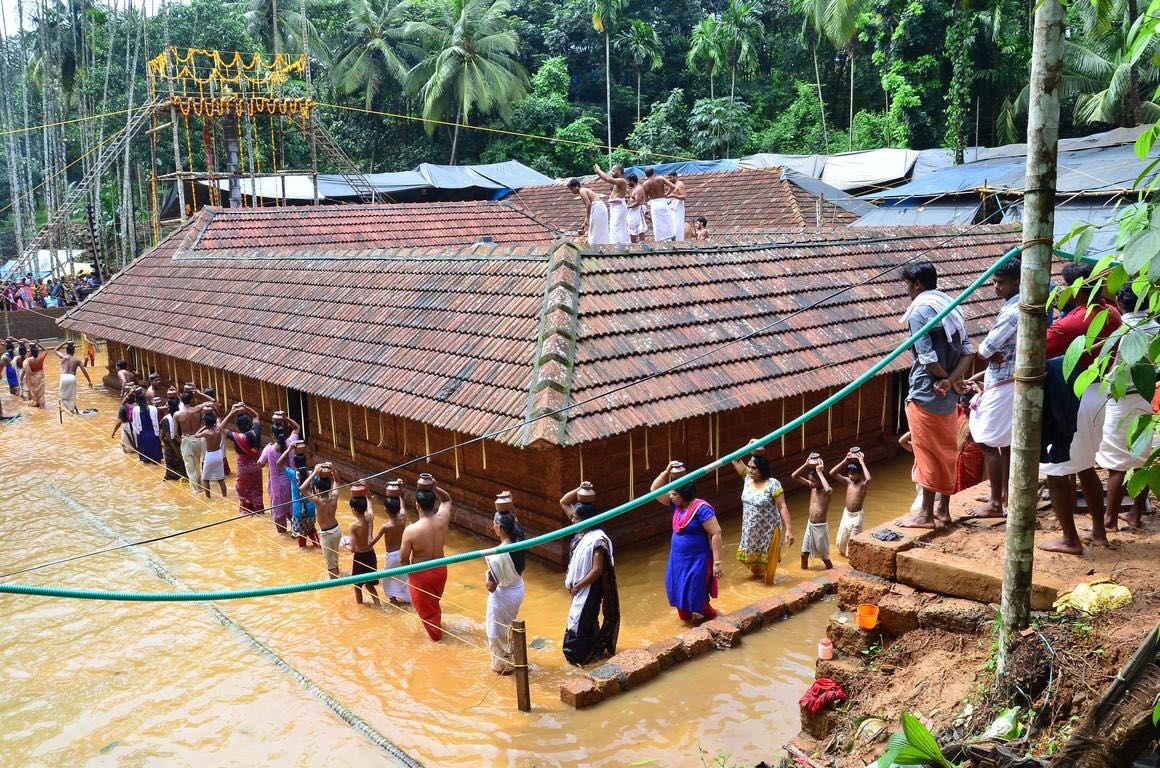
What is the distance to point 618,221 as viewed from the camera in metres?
13.4

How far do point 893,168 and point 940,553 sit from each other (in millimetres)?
24230

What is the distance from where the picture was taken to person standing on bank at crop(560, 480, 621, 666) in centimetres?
705

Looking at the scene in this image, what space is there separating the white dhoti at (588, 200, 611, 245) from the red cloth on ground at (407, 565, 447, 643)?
6.70m

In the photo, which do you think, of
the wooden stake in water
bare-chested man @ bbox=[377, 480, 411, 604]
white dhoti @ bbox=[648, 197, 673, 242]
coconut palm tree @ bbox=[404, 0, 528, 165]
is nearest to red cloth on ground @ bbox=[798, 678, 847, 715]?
the wooden stake in water

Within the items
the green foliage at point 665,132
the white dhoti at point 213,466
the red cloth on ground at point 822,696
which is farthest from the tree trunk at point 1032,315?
the green foliage at point 665,132

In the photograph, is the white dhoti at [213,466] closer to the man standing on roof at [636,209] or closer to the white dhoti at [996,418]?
the man standing on roof at [636,209]

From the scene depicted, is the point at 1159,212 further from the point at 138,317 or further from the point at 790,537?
the point at 138,317

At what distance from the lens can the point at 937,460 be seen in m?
5.97

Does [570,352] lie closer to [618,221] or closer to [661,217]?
[618,221]

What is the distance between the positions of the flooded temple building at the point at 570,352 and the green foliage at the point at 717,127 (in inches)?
909

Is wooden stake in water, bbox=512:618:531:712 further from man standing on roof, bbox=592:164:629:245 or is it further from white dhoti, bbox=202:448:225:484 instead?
man standing on roof, bbox=592:164:629:245

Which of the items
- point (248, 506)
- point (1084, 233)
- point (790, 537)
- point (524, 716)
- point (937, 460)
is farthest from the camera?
point (248, 506)

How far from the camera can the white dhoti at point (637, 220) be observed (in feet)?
44.4

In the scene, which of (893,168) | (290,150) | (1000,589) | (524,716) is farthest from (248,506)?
(290,150)
